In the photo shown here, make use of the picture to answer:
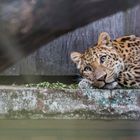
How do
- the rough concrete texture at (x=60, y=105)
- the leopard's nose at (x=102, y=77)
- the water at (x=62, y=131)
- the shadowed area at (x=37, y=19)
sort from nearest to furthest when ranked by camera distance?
the shadowed area at (x=37, y=19) → the water at (x=62, y=131) → the rough concrete texture at (x=60, y=105) → the leopard's nose at (x=102, y=77)

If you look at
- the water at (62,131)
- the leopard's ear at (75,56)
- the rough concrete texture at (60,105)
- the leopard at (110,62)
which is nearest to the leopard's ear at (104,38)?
the leopard at (110,62)

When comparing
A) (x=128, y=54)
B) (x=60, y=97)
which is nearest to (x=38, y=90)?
(x=60, y=97)

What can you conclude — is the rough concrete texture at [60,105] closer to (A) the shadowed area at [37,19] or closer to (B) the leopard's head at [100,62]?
(B) the leopard's head at [100,62]

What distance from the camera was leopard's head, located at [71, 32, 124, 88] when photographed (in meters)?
1.87

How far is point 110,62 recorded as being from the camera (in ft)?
6.41

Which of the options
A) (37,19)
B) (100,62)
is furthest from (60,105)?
(37,19)

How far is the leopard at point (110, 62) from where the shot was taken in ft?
6.13

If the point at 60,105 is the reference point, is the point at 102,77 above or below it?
above

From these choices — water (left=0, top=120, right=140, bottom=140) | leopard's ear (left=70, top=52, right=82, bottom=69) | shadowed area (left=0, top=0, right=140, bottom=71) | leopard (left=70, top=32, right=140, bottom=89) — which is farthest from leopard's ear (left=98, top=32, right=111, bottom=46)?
shadowed area (left=0, top=0, right=140, bottom=71)

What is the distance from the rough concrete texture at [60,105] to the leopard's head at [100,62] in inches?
6.0

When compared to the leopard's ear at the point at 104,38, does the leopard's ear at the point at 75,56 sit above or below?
below

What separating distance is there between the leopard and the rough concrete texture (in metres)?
0.13

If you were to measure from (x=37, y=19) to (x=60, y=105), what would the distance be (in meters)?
1.20

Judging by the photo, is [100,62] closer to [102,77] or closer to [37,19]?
[102,77]
